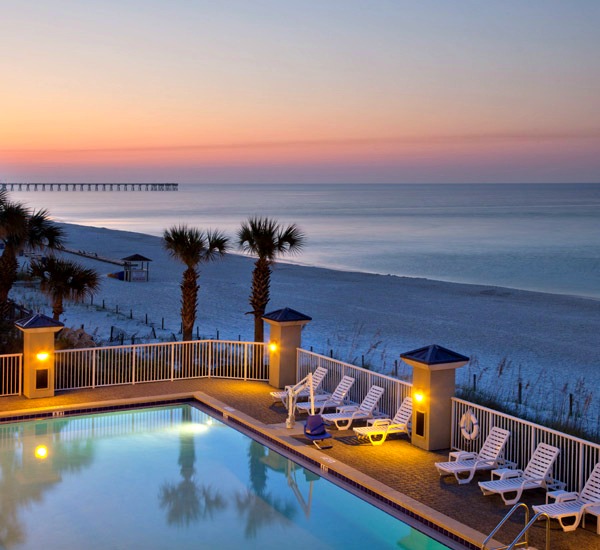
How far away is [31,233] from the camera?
21.1m

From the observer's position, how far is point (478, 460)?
35.4 feet

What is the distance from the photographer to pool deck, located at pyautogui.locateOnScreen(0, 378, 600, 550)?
9.05 m

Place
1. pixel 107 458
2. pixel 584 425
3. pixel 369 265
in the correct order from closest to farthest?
pixel 107 458 → pixel 584 425 → pixel 369 265

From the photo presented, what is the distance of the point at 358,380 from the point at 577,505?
583 cm

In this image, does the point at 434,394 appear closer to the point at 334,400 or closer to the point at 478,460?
the point at 478,460

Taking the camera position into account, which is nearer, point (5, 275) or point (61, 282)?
point (61, 282)

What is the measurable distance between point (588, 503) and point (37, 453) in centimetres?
797

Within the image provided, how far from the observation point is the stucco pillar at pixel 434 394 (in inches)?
470

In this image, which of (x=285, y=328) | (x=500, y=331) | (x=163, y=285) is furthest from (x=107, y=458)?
(x=163, y=285)

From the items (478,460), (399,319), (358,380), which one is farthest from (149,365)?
(399,319)

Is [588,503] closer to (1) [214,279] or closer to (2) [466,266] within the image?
(1) [214,279]

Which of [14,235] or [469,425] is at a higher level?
[14,235]

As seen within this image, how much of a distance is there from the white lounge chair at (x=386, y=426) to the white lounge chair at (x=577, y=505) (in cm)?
331

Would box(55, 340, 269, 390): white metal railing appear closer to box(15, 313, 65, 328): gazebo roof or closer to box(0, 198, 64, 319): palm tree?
box(15, 313, 65, 328): gazebo roof
